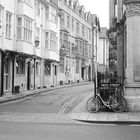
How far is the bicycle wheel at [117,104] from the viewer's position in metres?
14.3

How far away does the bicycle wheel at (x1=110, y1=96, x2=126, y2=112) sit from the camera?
14336 millimetres

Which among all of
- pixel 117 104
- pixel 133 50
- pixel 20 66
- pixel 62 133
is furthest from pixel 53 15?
pixel 62 133

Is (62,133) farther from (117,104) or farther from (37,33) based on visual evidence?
(37,33)

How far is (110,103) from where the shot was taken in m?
14.7

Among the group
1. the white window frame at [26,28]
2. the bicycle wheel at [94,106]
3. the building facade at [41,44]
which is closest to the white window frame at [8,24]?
the building facade at [41,44]

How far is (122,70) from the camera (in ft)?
67.2

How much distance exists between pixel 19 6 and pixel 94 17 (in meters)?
46.3

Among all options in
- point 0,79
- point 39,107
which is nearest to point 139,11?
point 39,107

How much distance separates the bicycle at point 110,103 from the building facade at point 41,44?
10.2 m

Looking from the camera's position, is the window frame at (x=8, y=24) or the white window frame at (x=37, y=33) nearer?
the window frame at (x=8, y=24)

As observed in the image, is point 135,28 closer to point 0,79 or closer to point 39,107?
point 39,107

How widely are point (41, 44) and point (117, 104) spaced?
22.0 metres

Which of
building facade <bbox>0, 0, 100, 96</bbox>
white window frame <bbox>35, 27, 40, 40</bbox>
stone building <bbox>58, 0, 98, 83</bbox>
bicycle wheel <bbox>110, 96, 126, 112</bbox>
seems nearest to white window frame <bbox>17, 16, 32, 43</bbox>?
building facade <bbox>0, 0, 100, 96</bbox>

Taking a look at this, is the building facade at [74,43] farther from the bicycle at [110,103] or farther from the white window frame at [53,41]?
the bicycle at [110,103]
